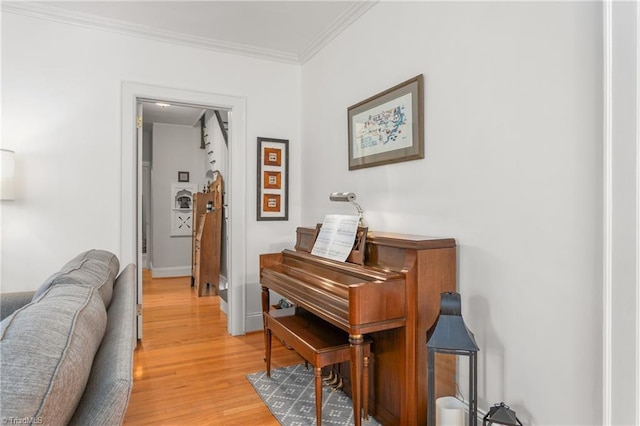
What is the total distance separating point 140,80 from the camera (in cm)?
329

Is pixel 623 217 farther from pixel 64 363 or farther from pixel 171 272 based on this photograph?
pixel 171 272

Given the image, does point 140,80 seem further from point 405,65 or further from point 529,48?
point 529,48

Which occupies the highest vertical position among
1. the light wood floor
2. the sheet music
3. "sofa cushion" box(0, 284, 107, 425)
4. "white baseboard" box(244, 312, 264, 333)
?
the sheet music

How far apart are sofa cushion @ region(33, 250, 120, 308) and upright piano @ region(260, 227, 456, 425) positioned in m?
1.02

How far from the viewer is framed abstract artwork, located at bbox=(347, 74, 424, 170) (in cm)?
231

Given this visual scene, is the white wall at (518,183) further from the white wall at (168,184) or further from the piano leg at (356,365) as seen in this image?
the white wall at (168,184)

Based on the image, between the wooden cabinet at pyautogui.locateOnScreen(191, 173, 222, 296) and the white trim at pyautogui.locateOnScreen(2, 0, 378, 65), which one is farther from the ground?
the white trim at pyautogui.locateOnScreen(2, 0, 378, 65)

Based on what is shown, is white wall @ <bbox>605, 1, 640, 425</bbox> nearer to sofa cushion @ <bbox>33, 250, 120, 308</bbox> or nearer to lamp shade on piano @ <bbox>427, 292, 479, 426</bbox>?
lamp shade on piano @ <bbox>427, 292, 479, 426</bbox>

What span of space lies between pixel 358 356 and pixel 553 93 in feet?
4.69

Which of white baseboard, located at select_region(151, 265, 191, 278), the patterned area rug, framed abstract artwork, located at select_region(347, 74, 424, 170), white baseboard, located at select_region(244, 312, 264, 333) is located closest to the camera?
the patterned area rug

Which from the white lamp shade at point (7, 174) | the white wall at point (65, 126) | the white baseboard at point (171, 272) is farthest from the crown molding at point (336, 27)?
the white baseboard at point (171, 272)

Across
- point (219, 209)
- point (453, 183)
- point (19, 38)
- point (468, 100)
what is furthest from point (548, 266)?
point (219, 209)

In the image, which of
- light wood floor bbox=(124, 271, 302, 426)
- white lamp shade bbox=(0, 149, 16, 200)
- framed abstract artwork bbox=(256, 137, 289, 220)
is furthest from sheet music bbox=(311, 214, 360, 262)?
white lamp shade bbox=(0, 149, 16, 200)

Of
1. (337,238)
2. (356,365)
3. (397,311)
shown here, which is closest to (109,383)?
(356,365)
